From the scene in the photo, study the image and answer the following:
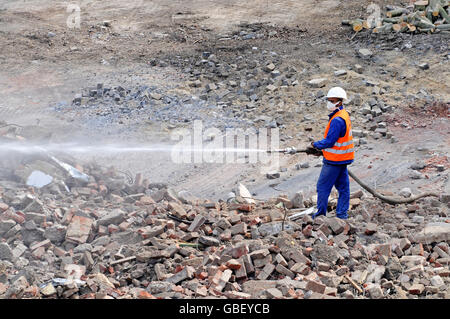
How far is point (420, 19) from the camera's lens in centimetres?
1524

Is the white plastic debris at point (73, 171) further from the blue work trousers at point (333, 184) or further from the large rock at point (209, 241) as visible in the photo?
the blue work trousers at point (333, 184)

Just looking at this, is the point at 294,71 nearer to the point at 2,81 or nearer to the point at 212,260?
the point at 2,81

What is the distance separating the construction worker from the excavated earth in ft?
1.35

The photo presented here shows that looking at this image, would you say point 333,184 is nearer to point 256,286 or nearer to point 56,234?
point 256,286

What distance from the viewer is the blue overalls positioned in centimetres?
765

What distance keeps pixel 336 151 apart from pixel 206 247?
2.21m

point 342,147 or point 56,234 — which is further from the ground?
point 342,147

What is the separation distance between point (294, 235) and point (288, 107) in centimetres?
625

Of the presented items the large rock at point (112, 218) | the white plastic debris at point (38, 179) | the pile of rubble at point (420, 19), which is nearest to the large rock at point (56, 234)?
the large rock at point (112, 218)

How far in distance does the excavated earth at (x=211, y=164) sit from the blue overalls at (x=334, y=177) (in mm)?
280

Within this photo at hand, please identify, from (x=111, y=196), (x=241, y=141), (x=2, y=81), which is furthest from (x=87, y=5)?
(x=111, y=196)

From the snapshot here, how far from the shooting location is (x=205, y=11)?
19.6 meters

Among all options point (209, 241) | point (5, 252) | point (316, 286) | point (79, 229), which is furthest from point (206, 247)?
point (5, 252)

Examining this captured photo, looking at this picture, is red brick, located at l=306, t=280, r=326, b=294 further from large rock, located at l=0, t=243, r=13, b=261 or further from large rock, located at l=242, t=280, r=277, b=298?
large rock, located at l=0, t=243, r=13, b=261
